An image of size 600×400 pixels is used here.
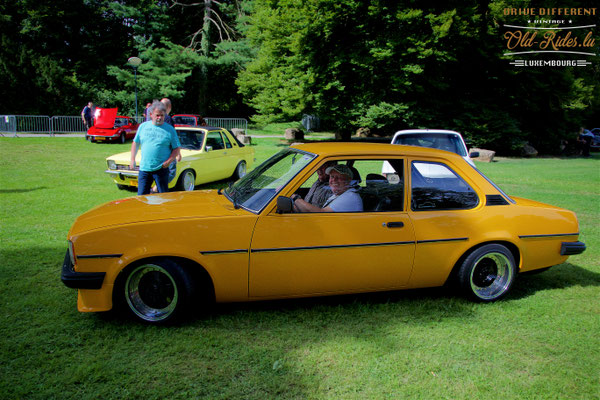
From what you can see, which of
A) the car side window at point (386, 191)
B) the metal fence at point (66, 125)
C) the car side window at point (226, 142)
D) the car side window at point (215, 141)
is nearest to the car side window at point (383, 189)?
the car side window at point (386, 191)

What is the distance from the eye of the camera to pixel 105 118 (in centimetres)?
2142

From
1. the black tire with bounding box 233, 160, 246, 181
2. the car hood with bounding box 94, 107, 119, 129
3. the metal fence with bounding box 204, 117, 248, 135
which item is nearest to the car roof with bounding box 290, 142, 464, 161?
the black tire with bounding box 233, 160, 246, 181

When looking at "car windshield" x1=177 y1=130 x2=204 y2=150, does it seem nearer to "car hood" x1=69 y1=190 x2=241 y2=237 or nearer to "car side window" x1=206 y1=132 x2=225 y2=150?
"car side window" x1=206 y1=132 x2=225 y2=150

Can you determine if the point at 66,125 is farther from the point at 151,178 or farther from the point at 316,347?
the point at 316,347

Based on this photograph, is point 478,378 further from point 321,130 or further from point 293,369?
point 321,130

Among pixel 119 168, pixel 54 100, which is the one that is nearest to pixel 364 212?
pixel 119 168

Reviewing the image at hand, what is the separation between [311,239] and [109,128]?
2029 cm

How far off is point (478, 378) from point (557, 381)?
1.89ft

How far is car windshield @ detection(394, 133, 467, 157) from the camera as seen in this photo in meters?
9.26

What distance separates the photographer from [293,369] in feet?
9.99

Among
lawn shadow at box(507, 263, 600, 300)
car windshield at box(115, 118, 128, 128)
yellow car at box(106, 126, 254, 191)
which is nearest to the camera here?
lawn shadow at box(507, 263, 600, 300)

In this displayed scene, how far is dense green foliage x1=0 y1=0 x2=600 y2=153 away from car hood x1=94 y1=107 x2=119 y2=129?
820cm

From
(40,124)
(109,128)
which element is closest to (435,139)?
(109,128)

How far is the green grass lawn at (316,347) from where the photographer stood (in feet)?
9.34
